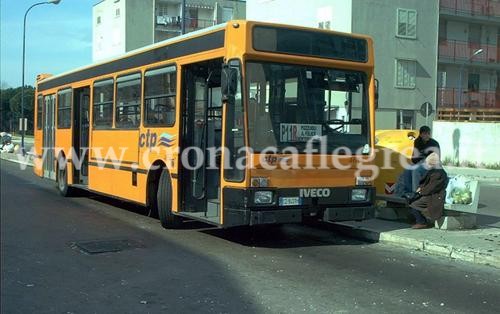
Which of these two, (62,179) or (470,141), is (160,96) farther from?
(470,141)

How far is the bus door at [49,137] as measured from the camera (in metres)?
16.6

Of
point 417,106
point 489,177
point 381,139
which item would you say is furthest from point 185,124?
point 417,106

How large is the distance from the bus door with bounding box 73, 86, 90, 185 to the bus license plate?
7.41 m

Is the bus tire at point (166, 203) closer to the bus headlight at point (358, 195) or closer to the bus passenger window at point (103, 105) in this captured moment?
the bus passenger window at point (103, 105)

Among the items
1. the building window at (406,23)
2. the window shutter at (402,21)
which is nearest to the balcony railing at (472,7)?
the building window at (406,23)

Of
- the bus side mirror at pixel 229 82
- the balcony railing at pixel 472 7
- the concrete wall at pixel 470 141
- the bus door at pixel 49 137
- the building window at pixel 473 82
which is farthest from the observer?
the building window at pixel 473 82

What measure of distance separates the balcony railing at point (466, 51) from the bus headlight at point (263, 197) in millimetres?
35266

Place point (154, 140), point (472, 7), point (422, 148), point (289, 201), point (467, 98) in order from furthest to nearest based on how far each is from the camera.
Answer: point (467, 98)
point (472, 7)
point (422, 148)
point (154, 140)
point (289, 201)

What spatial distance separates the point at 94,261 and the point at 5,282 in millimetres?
1328

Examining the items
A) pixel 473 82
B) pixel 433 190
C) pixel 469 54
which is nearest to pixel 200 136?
pixel 433 190

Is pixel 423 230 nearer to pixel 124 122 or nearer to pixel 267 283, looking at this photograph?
pixel 267 283

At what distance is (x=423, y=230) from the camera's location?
9.90 m

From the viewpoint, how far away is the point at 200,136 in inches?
376

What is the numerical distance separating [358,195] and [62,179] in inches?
366
